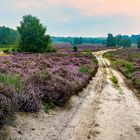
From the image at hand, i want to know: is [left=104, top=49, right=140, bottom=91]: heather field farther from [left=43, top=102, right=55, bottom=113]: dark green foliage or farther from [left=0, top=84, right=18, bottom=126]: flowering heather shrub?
[left=0, top=84, right=18, bottom=126]: flowering heather shrub

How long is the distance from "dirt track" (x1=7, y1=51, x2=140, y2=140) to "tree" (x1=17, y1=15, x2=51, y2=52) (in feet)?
210

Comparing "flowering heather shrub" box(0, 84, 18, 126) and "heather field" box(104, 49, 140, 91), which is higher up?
"flowering heather shrub" box(0, 84, 18, 126)

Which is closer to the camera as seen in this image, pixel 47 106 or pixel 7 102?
pixel 7 102

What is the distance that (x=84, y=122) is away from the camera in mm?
14352

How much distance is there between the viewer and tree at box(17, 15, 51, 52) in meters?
83.2

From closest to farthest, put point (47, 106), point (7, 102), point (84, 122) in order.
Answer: point (7, 102), point (84, 122), point (47, 106)

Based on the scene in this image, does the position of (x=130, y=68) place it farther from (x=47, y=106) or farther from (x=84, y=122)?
(x=84, y=122)

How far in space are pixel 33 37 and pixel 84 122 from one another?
71.3 metres

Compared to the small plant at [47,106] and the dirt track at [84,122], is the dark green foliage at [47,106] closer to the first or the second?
the small plant at [47,106]

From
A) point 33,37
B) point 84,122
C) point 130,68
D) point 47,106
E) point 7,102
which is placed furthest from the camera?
point 33,37

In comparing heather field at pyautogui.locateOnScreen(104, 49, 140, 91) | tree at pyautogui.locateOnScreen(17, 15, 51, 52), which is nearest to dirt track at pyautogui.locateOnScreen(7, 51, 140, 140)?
heather field at pyautogui.locateOnScreen(104, 49, 140, 91)

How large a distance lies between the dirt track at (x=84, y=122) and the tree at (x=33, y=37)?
63928 mm

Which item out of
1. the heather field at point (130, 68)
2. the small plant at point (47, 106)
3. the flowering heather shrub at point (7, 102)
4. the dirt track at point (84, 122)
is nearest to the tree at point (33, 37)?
the heather field at point (130, 68)

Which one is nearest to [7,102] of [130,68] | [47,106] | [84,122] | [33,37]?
[84,122]
